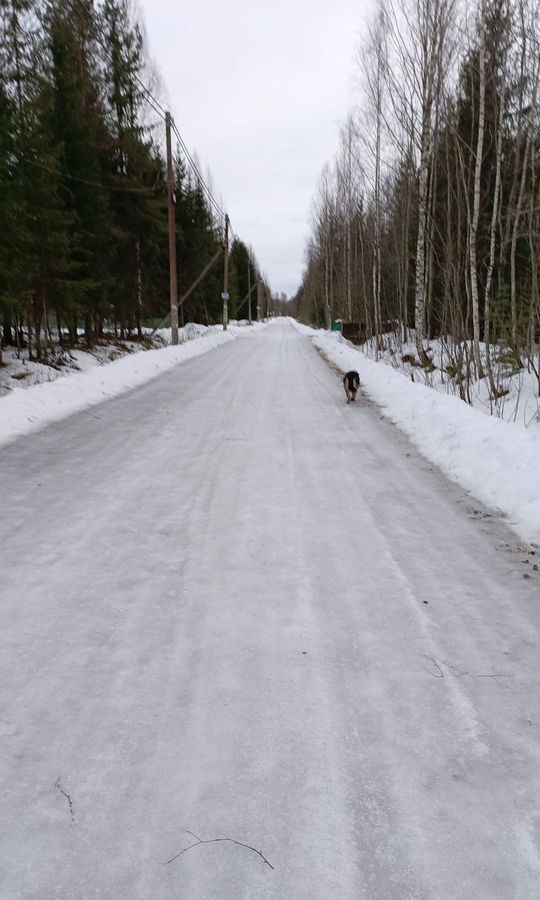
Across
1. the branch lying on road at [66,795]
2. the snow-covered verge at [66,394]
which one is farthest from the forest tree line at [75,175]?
the branch lying on road at [66,795]

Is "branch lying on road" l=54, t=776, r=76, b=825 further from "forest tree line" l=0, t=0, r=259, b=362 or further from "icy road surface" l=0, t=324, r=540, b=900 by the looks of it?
"forest tree line" l=0, t=0, r=259, b=362

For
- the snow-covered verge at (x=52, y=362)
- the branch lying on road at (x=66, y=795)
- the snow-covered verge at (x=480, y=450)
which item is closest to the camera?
the branch lying on road at (x=66, y=795)

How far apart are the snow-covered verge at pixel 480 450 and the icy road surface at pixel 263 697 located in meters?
0.35

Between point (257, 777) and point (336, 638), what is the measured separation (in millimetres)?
1024

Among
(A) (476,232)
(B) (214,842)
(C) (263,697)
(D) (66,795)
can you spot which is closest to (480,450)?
(C) (263,697)

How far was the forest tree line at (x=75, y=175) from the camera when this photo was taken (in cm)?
1508

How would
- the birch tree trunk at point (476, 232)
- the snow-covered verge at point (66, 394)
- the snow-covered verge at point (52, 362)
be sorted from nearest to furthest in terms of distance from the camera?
the snow-covered verge at point (66, 394), the birch tree trunk at point (476, 232), the snow-covered verge at point (52, 362)

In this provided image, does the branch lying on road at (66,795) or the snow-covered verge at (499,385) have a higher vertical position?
the snow-covered verge at (499,385)

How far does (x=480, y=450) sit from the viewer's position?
21.4 feet

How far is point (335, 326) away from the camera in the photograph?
40.5 metres

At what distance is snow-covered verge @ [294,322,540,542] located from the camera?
5.11 m

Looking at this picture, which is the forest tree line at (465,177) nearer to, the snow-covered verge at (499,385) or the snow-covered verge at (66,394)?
the snow-covered verge at (499,385)

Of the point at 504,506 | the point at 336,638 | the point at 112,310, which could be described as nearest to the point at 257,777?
the point at 336,638

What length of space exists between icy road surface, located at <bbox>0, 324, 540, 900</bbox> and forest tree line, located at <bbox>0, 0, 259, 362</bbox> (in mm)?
12460
